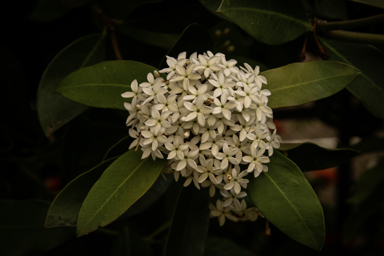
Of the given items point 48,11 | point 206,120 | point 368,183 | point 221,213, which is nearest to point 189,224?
point 221,213

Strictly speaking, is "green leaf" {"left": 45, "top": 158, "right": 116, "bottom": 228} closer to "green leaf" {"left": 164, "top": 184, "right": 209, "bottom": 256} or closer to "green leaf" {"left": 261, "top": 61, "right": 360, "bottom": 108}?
"green leaf" {"left": 164, "top": 184, "right": 209, "bottom": 256}

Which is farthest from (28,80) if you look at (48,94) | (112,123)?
(48,94)

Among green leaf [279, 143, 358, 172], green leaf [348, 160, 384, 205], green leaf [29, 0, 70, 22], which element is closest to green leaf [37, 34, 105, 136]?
green leaf [29, 0, 70, 22]

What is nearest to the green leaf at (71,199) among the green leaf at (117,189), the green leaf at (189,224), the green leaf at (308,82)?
the green leaf at (117,189)

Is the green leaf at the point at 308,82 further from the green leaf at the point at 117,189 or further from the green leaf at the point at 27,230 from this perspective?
the green leaf at the point at 27,230

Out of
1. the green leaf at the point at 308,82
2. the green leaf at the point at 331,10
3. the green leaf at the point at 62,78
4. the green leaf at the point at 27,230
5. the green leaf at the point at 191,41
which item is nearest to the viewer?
the green leaf at the point at 308,82
